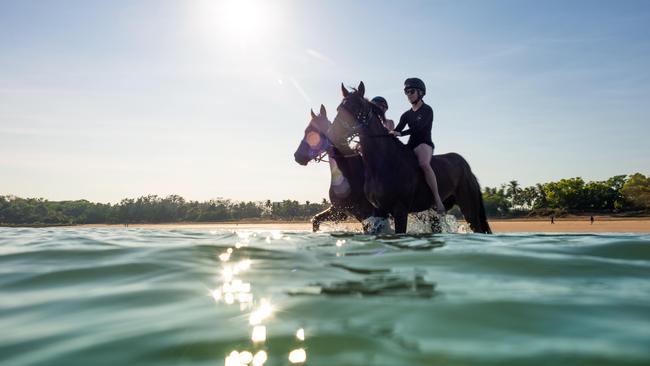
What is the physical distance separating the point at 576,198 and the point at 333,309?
240 feet

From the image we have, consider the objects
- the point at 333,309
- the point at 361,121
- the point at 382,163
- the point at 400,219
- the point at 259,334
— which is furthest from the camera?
the point at 361,121

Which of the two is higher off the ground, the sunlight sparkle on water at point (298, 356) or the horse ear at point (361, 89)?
the horse ear at point (361, 89)

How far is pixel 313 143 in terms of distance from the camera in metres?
9.38

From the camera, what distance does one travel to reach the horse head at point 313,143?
930 cm

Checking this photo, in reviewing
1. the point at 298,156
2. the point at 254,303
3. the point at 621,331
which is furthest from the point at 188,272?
the point at 298,156

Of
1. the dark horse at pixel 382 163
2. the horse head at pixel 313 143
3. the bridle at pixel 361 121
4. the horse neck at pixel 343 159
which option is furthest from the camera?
the horse head at pixel 313 143

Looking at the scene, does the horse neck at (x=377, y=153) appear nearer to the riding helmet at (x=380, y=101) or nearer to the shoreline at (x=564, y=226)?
the riding helmet at (x=380, y=101)

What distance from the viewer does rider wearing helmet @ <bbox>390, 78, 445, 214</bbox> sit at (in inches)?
319

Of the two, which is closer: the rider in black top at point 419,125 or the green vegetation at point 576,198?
the rider in black top at point 419,125

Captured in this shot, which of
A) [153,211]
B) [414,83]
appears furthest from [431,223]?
[153,211]

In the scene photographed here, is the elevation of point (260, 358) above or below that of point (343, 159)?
below

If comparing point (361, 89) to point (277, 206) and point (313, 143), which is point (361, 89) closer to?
point (313, 143)

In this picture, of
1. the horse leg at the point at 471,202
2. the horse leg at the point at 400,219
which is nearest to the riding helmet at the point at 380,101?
the horse leg at the point at 471,202

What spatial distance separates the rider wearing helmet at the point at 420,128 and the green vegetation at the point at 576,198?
55600 millimetres
